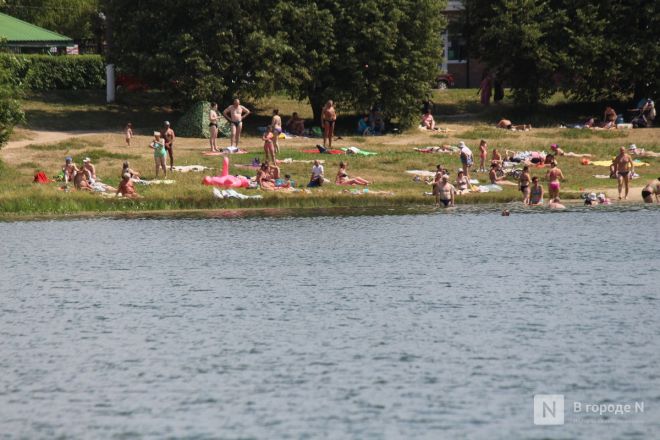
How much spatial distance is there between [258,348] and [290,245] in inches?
548

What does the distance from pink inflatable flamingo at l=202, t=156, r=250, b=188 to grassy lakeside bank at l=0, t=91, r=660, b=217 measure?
0.59 m

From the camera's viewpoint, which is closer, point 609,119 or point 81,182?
point 81,182

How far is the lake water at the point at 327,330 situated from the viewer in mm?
18047

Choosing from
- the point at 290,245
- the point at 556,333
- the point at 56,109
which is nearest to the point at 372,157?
the point at 290,245

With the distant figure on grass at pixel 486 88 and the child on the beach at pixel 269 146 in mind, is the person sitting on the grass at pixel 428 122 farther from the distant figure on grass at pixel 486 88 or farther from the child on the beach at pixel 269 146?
the child on the beach at pixel 269 146

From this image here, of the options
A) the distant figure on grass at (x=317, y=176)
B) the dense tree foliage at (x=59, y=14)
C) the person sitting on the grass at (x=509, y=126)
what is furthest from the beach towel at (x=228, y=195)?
the dense tree foliage at (x=59, y=14)

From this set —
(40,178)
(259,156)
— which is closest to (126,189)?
(40,178)

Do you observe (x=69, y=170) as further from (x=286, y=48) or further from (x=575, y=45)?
(x=575, y=45)

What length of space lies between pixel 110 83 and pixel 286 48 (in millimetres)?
11129

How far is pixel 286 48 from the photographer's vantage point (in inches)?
2124

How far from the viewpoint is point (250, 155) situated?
48.1 metres

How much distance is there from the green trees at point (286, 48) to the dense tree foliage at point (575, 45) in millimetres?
4095

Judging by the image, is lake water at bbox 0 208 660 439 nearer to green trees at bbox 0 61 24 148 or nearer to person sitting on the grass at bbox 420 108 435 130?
green trees at bbox 0 61 24 148
